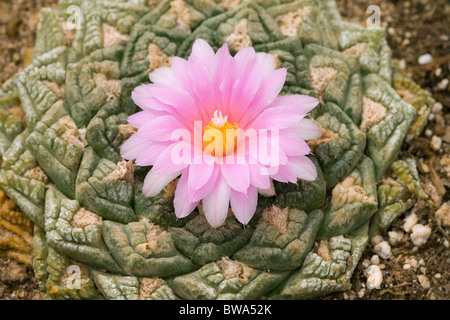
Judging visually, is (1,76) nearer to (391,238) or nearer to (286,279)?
(286,279)

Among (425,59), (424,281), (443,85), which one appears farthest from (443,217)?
(425,59)

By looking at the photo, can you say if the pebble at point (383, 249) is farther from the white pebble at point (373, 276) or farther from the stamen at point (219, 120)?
the stamen at point (219, 120)

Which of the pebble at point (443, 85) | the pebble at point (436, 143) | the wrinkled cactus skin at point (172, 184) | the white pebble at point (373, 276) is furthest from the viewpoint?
the pebble at point (443, 85)

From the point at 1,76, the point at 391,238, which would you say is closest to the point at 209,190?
the point at 391,238

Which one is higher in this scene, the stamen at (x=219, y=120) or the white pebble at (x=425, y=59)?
the stamen at (x=219, y=120)

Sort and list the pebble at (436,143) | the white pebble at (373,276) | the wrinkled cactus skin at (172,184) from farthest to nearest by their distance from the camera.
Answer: the pebble at (436,143), the white pebble at (373,276), the wrinkled cactus skin at (172,184)

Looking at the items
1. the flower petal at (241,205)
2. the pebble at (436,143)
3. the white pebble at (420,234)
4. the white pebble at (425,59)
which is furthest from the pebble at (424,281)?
the white pebble at (425,59)

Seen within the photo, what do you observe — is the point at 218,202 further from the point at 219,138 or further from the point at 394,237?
the point at 394,237

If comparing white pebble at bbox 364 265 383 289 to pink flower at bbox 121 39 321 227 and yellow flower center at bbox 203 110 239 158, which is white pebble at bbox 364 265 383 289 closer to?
pink flower at bbox 121 39 321 227
